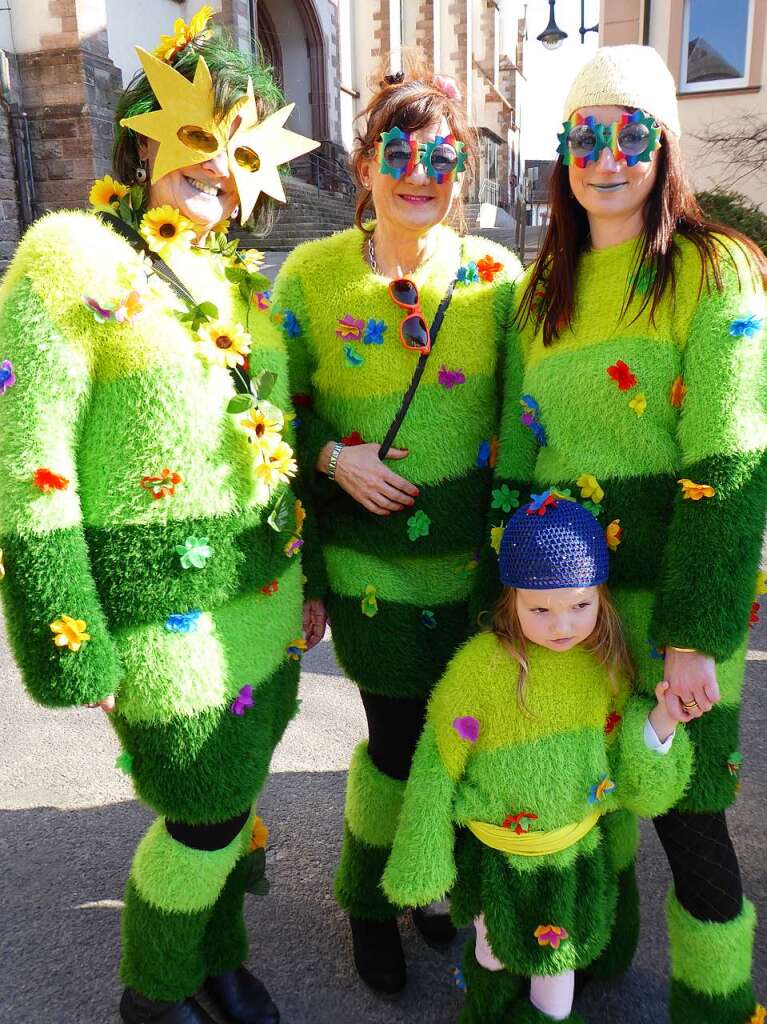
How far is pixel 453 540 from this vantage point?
2072mm

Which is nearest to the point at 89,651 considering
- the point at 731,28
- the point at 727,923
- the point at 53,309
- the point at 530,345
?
the point at 53,309

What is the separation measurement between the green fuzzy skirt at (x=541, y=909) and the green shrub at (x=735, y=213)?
8.43 m

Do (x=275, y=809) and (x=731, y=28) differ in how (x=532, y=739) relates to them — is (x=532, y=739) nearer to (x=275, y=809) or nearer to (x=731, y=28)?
(x=275, y=809)

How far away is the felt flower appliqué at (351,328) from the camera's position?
2.05m

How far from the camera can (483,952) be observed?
1.91 m

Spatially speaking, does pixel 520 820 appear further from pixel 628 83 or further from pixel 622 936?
pixel 628 83

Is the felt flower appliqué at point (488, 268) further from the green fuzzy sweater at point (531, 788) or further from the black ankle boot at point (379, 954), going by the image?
the black ankle boot at point (379, 954)

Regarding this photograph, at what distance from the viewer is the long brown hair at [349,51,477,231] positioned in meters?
1.97

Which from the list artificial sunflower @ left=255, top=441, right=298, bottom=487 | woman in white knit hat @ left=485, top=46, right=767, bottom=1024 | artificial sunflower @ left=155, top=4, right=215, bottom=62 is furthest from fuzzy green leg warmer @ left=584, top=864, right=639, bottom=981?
artificial sunflower @ left=155, top=4, right=215, bottom=62

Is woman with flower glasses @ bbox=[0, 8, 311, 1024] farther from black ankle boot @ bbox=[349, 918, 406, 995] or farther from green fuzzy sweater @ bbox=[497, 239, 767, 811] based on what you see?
green fuzzy sweater @ bbox=[497, 239, 767, 811]

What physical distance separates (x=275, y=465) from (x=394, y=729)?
831 mm

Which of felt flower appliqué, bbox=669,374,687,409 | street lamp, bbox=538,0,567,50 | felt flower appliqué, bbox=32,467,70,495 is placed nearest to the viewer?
felt flower appliqué, bbox=32,467,70,495

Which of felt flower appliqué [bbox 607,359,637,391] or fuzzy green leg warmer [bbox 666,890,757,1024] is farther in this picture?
fuzzy green leg warmer [bbox 666,890,757,1024]

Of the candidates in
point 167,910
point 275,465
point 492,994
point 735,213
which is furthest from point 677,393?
point 735,213
